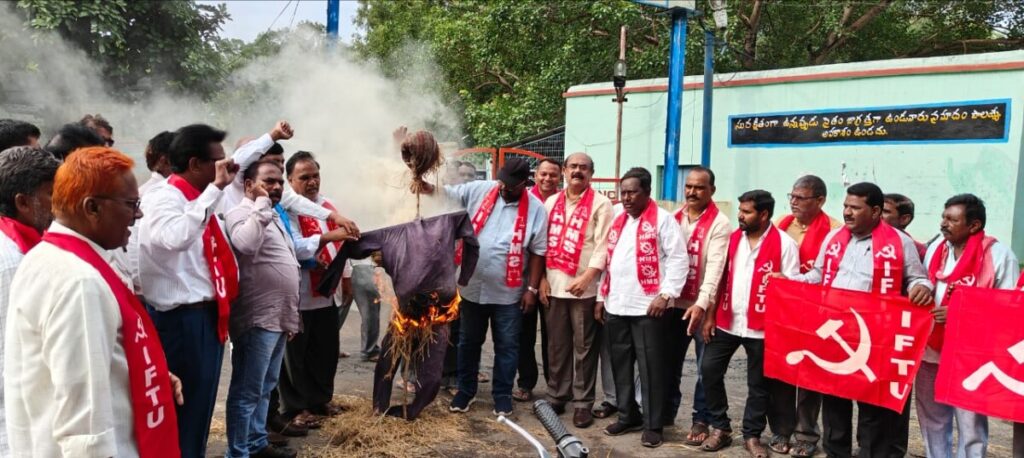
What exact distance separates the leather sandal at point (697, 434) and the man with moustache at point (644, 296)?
21 cm

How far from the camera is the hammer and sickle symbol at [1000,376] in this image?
398 cm

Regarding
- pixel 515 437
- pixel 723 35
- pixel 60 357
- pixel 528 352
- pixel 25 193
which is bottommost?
pixel 515 437

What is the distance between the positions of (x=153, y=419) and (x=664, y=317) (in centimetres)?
352

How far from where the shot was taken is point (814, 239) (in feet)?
16.4

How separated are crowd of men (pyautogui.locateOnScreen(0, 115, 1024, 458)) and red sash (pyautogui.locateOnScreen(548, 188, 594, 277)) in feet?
0.05

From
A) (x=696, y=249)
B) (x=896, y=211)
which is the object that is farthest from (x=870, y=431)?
(x=896, y=211)

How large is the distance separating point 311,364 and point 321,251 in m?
0.81

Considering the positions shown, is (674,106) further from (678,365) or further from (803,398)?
(803,398)

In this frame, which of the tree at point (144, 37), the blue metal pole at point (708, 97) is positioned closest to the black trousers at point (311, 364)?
the blue metal pole at point (708, 97)

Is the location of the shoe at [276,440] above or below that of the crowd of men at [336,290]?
below

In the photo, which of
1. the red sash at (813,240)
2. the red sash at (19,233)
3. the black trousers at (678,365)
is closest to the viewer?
the red sash at (19,233)

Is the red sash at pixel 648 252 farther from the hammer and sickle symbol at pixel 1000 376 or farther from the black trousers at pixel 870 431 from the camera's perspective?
the hammer and sickle symbol at pixel 1000 376

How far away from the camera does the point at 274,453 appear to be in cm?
434

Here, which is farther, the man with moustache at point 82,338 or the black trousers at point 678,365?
the black trousers at point 678,365
